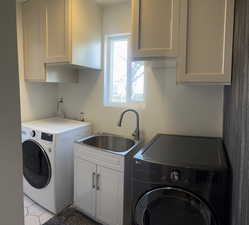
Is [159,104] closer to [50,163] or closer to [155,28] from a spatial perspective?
[155,28]

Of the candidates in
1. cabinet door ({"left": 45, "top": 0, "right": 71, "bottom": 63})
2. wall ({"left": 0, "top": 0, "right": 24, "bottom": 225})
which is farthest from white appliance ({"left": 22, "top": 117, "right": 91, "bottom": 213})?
wall ({"left": 0, "top": 0, "right": 24, "bottom": 225})

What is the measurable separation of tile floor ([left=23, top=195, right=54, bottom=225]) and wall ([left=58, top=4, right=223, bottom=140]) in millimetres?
1088

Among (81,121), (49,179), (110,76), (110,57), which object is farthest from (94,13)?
(49,179)

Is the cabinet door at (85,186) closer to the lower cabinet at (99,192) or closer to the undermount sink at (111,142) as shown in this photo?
the lower cabinet at (99,192)

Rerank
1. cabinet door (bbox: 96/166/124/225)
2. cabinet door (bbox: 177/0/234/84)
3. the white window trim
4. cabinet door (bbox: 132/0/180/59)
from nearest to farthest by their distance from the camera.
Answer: cabinet door (bbox: 177/0/234/84) → cabinet door (bbox: 132/0/180/59) → cabinet door (bbox: 96/166/124/225) → the white window trim

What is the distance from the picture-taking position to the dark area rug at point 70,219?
191 cm

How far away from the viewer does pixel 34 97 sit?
101 inches

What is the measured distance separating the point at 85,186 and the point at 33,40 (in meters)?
1.76

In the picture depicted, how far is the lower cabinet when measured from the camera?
5.59ft

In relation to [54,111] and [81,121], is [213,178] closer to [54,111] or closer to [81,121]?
[81,121]

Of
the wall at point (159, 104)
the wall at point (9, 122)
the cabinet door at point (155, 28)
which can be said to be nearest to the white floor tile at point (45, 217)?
the wall at point (159, 104)

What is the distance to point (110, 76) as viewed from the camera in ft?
7.95

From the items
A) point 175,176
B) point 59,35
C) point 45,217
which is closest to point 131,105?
point 59,35

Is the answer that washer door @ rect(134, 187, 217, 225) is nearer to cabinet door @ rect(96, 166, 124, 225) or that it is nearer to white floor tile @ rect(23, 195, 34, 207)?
cabinet door @ rect(96, 166, 124, 225)
